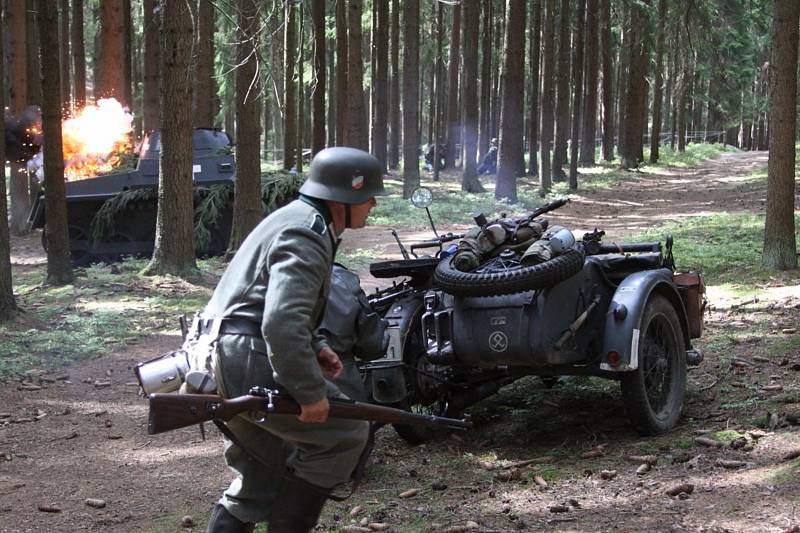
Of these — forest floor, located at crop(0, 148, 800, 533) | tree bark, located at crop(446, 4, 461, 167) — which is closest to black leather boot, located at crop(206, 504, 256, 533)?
forest floor, located at crop(0, 148, 800, 533)

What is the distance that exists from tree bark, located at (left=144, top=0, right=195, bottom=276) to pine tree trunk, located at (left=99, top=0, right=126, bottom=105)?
30.1 feet

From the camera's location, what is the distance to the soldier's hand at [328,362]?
374 centimetres

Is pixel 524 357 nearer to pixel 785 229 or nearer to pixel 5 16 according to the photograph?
pixel 785 229

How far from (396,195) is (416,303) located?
72.4 feet

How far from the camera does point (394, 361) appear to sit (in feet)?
19.8

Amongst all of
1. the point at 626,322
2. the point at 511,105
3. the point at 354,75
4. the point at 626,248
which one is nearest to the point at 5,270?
the point at 626,248

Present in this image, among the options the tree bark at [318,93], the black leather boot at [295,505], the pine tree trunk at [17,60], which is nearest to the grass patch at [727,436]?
the black leather boot at [295,505]

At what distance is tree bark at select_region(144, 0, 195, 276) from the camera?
1381 centimetres

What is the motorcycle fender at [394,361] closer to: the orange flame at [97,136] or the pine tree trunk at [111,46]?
the orange flame at [97,136]

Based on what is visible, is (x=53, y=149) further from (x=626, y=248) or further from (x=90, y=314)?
(x=626, y=248)

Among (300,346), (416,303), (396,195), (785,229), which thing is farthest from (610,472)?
(396,195)

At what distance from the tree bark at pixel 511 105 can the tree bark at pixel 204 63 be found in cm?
770

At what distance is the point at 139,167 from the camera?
19.2 metres

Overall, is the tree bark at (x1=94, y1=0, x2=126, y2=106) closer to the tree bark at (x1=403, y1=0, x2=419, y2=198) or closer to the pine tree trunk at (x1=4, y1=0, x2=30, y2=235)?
the pine tree trunk at (x1=4, y1=0, x2=30, y2=235)
